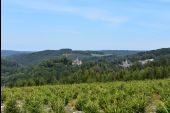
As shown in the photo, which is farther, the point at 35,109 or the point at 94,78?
the point at 94,78

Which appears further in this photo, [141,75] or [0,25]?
[141,75]

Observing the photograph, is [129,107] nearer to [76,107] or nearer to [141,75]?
[76,107]

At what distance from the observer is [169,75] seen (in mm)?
122938

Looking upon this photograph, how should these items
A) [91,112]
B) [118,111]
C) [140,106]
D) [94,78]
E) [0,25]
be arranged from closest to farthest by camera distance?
[0,25] < [118,111] < [91,112] < [140,106] < [94,78]

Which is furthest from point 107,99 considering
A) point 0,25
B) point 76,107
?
point 0,25

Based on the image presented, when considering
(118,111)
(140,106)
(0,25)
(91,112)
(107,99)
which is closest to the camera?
(0,25)

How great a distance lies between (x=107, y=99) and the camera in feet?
90.8

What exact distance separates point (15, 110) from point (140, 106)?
294 inches

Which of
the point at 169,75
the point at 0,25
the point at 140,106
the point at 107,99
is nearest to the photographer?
the point at 0,25

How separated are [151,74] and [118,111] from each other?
111m

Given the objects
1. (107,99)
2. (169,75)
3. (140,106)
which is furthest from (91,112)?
(169,75)

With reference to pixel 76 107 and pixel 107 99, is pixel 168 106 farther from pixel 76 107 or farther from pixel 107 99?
pixel 76 107

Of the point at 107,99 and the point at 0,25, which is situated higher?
the point at 0,25

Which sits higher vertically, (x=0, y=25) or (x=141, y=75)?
(x=0, y=25)
